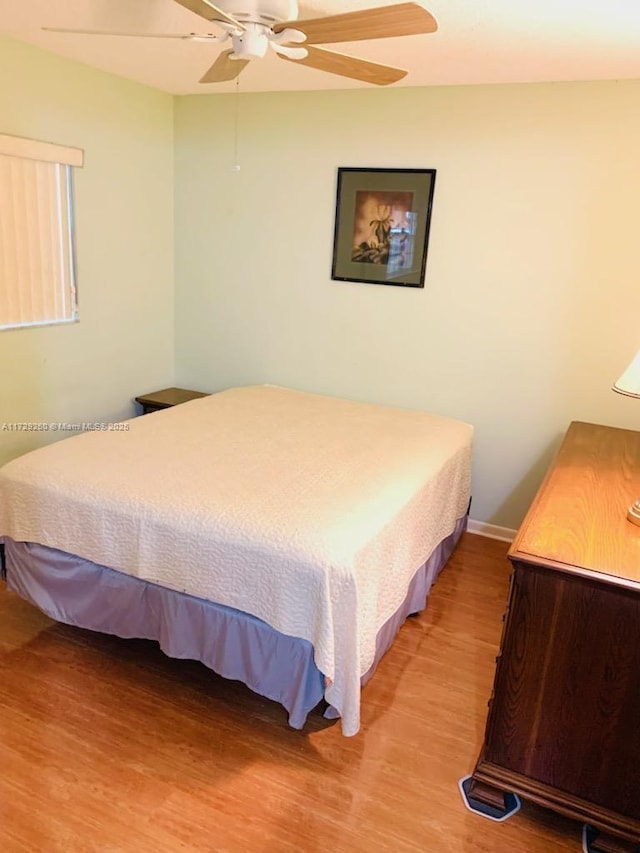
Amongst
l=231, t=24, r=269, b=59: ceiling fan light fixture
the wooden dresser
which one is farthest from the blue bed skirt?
l=231, t=24, r=269, b=59: ceiling fan light fixture

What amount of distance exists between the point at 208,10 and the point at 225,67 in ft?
1.83

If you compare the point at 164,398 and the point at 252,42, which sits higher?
the point at 252,42

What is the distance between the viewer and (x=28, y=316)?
3.12 meters

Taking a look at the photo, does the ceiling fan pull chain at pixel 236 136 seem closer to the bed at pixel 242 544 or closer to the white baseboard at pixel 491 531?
the bed at pixel 242 544

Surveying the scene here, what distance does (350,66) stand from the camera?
6.70ft

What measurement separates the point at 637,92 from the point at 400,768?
2.91 metres

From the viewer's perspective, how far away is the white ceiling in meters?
2.06

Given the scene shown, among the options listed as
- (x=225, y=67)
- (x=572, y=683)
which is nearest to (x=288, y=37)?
(x=225, y=67)

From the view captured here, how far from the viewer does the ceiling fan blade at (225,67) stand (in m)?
2.05

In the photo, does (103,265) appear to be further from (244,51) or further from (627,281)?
(627,281)

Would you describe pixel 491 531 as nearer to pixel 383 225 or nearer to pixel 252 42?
pixel 383 225

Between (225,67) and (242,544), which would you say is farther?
(225,67)

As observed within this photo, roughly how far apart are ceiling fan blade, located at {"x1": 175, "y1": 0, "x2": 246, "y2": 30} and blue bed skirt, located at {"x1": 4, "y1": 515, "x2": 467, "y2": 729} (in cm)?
171

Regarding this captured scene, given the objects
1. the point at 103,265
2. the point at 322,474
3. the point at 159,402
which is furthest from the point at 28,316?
the point at 322,474
